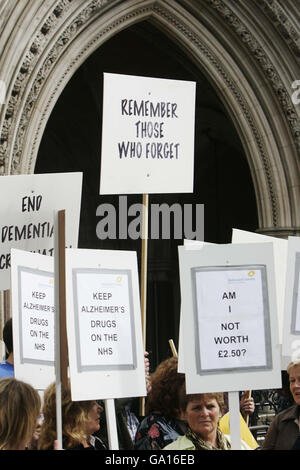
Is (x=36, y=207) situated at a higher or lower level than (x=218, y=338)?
higher

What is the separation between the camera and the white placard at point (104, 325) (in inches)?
135

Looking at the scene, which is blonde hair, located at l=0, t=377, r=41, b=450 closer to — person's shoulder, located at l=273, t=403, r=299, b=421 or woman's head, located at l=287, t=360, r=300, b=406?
woman's head, located at l=287, t=360, r=300, b=406

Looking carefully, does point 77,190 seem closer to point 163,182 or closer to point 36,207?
point 36,207

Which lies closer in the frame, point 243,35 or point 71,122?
point 243,35

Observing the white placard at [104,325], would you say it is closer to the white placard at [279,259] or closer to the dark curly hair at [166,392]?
the dark curly hair at [166,392]

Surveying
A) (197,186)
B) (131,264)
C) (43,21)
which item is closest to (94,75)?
(197,186)

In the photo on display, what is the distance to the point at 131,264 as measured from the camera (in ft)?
11.9

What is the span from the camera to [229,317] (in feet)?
11.3

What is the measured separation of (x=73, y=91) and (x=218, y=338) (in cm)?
876

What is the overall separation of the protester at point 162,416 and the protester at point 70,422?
0.18 meters

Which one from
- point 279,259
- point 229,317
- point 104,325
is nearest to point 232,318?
point 229,317

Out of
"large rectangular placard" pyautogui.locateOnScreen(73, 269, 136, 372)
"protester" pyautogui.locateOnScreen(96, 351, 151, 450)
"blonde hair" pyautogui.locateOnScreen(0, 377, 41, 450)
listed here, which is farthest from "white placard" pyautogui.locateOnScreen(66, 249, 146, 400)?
"blonde hair" pyautogui.locateOnScreen(0, 377, 41, 450)

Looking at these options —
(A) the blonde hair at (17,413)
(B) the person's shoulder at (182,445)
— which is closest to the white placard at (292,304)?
(B) the person's shoulder at (182,445)

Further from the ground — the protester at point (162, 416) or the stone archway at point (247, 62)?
the stone archway at point (247, 62)
